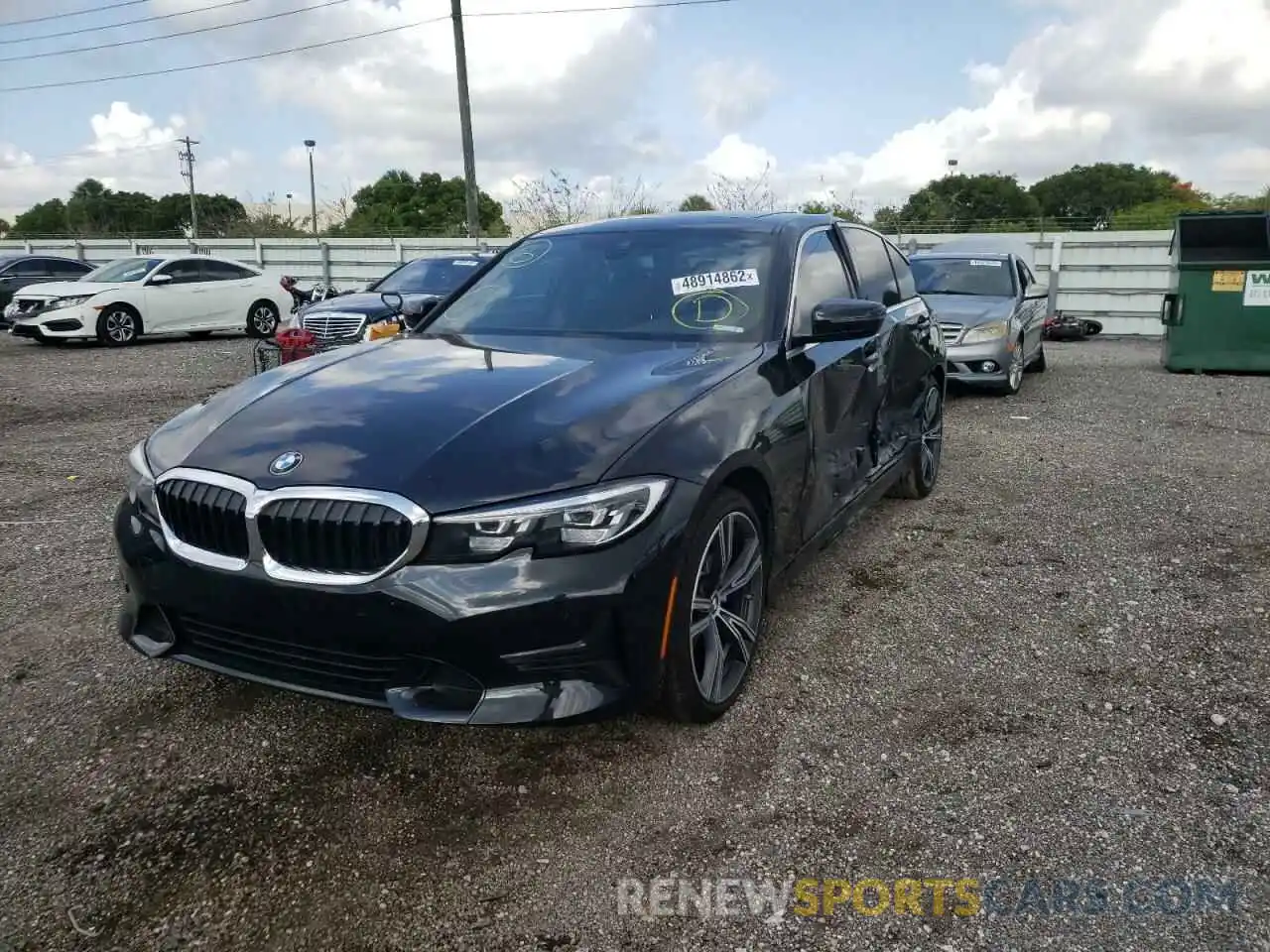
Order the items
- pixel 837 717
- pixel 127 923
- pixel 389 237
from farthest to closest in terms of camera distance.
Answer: pixel 389 237
pixel 837 717
pixel 127 923

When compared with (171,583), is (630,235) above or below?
above

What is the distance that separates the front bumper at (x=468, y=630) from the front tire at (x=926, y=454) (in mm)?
3177

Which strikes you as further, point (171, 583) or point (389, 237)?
point (389, 237)

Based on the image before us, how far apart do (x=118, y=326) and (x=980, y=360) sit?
12.5 m

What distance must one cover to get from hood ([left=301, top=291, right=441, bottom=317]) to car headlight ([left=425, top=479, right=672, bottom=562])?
22.9 feet

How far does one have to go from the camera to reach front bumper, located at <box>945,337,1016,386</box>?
30.4 ft

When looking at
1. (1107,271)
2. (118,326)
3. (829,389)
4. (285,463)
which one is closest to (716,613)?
(829,389)

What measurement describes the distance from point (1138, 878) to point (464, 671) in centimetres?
170

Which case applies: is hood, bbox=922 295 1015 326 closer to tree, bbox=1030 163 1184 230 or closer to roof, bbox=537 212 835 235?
roof, bbox=537 212 835 235

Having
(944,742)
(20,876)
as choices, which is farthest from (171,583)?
(944,742)

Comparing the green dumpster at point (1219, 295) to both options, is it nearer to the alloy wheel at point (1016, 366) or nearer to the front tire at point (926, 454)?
the alloy wheel at point (1016, 366)

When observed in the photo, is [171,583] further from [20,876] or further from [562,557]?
[562,557]

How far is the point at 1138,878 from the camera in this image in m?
2.29

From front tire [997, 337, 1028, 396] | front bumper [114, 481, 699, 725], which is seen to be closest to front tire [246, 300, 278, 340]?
front tire [997, 337, 1028, 396]
